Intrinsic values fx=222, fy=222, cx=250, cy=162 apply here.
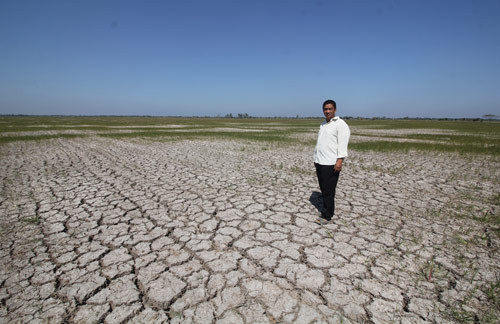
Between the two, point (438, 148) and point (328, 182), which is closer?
point (328, 182)

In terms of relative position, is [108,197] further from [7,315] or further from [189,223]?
[7,315]

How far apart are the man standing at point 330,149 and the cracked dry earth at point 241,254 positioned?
2.29ft

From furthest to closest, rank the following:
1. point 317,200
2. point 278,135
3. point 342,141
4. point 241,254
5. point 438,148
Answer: point 278,135 < point 438,148 < point 317,200 < point 342,141 < point 241,254

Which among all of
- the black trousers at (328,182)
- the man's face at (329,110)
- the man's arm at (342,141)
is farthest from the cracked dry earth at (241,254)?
the man's face at (329,110)

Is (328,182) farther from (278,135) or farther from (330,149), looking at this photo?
(278,135)

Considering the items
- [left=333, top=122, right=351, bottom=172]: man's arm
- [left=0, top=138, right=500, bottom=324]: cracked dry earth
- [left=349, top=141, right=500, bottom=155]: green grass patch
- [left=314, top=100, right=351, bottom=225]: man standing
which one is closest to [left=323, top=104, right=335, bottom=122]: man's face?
[left=314, top=100, right=351, bottom=225]: man standing

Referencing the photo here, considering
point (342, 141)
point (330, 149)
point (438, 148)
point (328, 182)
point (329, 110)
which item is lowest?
point (438, 148)

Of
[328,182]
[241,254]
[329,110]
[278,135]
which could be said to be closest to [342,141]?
[329,110]

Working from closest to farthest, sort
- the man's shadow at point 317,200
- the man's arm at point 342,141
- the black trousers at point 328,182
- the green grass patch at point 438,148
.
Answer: the man's arm at point 342,141 < the black trousers at point 328,182 < the man's shadow at point 317,200 < the green grass patch at point 438,148

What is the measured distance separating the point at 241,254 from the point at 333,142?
6.40 feet

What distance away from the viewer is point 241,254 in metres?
2.68

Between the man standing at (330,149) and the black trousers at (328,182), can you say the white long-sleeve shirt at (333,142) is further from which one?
the black trousers at (328,182)

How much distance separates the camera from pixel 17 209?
154 inches

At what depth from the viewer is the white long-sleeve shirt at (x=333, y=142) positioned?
3064mm
